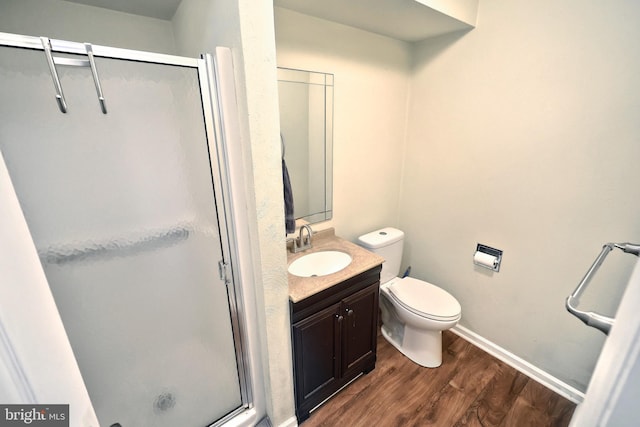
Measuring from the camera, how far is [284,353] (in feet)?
4.18

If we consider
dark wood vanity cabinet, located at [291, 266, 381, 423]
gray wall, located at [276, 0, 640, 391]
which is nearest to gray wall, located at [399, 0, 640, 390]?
gray wall, located at [276, 0, 640, 391]

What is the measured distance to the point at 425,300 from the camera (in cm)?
182

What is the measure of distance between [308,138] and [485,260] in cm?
142

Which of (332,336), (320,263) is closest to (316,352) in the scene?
(332,336)

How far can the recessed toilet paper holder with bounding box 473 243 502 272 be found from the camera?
5.64 feet

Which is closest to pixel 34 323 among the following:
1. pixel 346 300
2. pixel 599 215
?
pixel 346 300

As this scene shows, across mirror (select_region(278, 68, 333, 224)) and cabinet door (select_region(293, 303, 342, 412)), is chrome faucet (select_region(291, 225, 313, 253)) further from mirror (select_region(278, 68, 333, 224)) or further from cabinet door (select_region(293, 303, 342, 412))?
cabinet door (select_region(293, 303, 342, 412))

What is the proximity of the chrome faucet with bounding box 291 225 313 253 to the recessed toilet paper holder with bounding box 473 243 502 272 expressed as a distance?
45.1 inches

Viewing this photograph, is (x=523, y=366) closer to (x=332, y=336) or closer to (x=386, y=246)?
(x=386, y=246)

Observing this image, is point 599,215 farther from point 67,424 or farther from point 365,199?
point 67,424

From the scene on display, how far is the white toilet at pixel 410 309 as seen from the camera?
5.52 ft

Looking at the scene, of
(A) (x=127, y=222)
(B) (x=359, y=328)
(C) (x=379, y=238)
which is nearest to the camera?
(A) (x=127, y=222)

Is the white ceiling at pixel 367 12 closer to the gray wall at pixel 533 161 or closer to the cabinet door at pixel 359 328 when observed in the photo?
the gray wall at pixel 533 161

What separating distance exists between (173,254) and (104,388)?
0.59m
